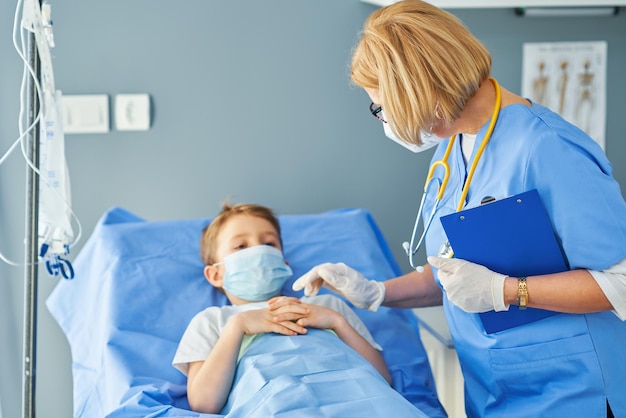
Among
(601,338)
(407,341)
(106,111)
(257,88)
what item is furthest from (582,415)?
(106,111)

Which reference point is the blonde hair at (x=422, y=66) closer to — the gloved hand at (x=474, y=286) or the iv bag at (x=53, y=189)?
the gloved hand at (x=474, y=286)

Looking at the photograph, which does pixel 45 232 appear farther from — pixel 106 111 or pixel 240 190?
pixel 240 190

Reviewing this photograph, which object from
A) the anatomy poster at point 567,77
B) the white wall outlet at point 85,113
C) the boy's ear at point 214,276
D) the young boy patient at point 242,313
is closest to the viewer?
the young boy patient at point 242,313

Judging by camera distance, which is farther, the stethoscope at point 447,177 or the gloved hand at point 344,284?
A: the gloved hand at point 344,284

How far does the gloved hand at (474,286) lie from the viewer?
139cm

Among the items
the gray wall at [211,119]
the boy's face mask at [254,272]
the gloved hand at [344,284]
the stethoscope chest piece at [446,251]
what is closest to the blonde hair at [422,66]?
the stethoscope chest piece at [446,251]

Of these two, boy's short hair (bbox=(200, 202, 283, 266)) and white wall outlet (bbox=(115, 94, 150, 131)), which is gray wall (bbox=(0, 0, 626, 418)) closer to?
white wall outlet (bbox=(115, 94, 150, 131))

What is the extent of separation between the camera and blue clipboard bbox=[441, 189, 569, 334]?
4.52 feet

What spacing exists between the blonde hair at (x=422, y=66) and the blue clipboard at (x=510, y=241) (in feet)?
0.62

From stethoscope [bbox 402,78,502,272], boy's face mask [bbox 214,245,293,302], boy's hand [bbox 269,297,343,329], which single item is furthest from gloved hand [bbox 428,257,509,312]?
boy's face mask [bbox 214,245,293,302]

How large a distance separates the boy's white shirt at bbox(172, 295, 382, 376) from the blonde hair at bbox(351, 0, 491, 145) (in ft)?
1.79

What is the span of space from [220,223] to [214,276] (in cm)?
13

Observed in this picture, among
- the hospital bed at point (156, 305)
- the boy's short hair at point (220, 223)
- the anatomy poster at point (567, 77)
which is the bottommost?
the hospital bed at point (156, 305)

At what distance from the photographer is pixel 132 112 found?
7.29 feet
